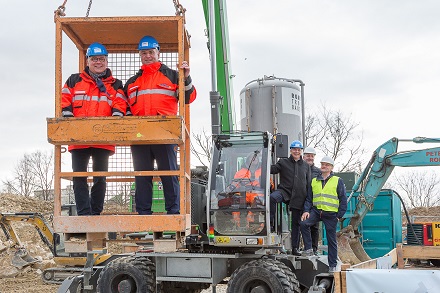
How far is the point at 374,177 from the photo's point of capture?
1418cm

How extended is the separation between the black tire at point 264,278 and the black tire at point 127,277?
4.42 ft

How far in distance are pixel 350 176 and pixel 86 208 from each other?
34.3 ft

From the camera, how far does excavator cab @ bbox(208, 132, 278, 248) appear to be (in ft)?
28.0

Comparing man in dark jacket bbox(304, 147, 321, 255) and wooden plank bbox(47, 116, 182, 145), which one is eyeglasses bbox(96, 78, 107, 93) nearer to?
wooden plank bbox(47, 116, 182, 145)

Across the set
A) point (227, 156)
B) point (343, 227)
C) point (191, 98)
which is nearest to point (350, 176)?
point (343, 227)

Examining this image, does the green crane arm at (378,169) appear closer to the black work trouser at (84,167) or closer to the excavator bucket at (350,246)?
the excavator bucket at (350,246)

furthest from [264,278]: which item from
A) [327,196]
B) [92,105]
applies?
[92,105]

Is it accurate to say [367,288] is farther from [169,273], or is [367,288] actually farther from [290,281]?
[169,273]

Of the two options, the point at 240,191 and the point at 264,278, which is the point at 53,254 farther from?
the point at 264,278

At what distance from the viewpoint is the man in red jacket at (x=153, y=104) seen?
7.27 metres

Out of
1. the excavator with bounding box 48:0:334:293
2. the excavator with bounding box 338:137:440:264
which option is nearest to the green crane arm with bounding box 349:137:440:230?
the excavator with bounding box 338:137:440:264

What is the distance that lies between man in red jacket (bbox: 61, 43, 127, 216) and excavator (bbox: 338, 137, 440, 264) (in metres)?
7.64

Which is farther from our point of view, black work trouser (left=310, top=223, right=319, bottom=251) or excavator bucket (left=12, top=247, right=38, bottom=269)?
excavator bucket (left=12, top=247, right=38, bottom=269)

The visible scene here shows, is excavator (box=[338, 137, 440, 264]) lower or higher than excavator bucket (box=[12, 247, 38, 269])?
higher
